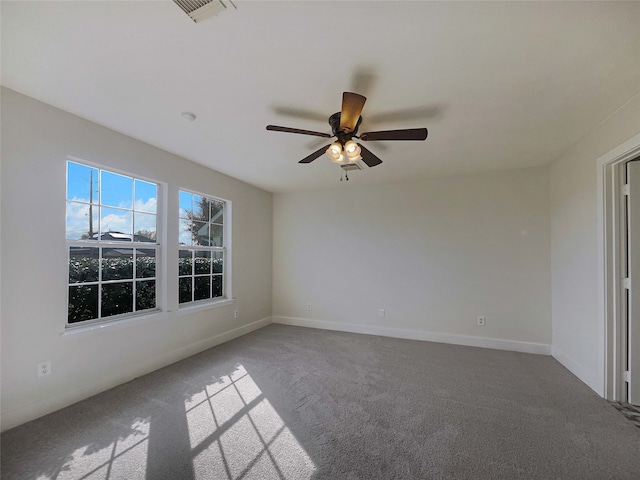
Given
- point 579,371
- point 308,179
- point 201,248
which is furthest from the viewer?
point 308,179

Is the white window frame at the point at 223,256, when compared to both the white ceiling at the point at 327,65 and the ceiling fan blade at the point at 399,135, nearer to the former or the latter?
the white ceiling at the point at 327,65

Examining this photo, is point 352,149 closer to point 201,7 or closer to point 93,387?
point 201,7

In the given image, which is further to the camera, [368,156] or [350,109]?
[368,156]

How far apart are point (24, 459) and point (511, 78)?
13.4 ft

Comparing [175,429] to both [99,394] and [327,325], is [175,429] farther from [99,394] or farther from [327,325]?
[327,325]

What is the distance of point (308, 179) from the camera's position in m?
4.42

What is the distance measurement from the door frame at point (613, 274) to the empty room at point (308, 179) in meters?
0.02

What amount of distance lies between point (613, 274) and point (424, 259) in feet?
6.88

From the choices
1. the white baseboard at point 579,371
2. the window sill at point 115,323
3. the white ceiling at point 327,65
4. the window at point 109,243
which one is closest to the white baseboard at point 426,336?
the white baseboard at point 579,371

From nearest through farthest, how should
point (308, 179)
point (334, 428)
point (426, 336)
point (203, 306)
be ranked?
point (334, 428) → point (203, 306) → point (426, 336) → point (308, 179)

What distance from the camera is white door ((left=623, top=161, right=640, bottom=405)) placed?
2416mm

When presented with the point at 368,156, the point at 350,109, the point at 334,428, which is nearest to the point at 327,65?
the point at 350,109

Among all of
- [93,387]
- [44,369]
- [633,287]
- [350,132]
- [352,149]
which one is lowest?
[93,387]

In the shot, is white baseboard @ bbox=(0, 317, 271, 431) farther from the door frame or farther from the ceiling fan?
the door frame
